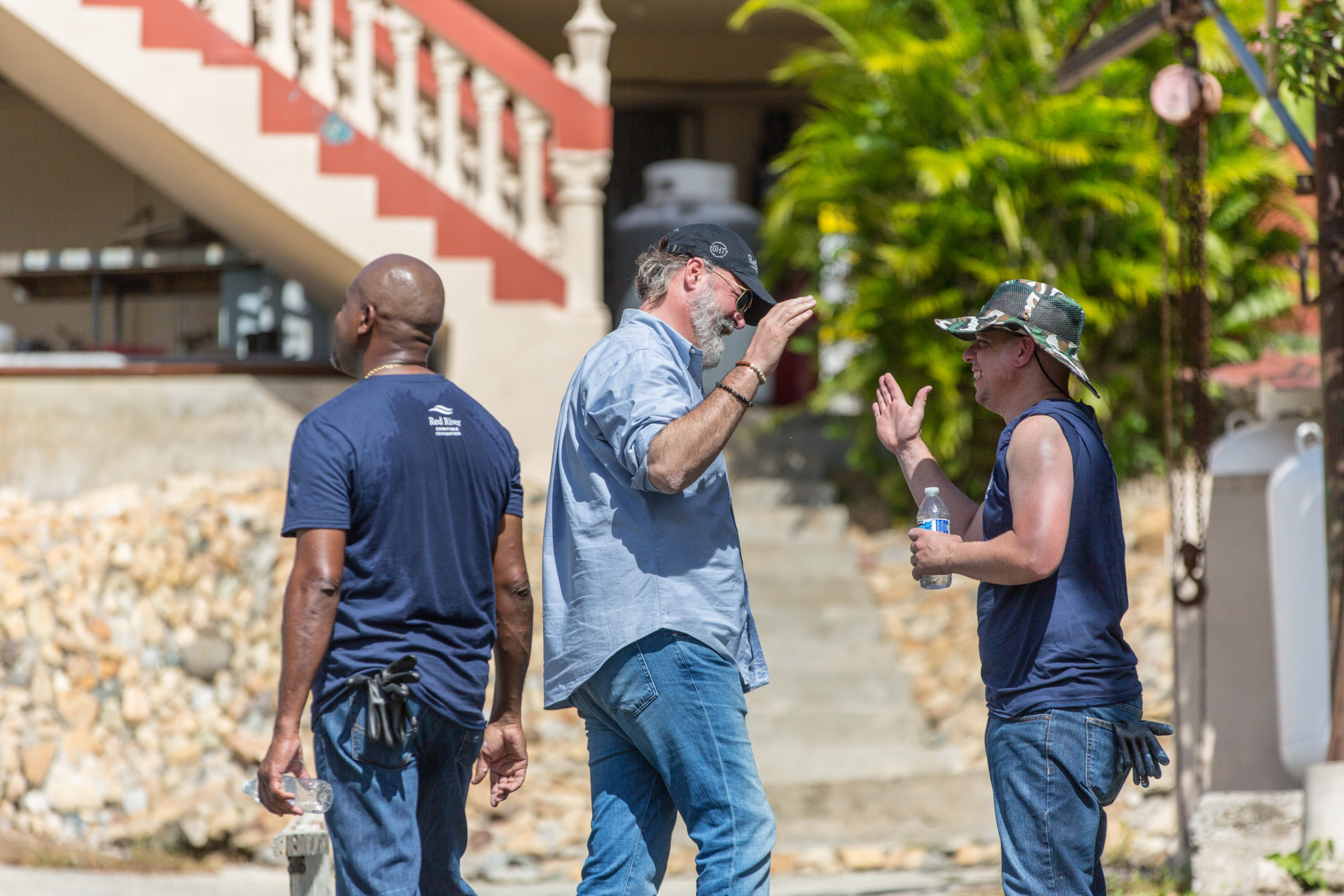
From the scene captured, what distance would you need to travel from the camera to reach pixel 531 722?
6.19 metres

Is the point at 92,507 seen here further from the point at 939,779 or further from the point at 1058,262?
the point at 1058,262

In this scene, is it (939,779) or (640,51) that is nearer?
(939,779)

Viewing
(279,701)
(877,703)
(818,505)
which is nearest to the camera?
(279,701)

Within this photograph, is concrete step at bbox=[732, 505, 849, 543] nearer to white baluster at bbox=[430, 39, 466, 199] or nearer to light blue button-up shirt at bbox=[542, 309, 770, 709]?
white baluster at bbox=[430, 39, 466, 199]

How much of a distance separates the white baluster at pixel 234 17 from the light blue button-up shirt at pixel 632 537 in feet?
17.9

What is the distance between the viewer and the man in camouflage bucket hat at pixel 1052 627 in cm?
274

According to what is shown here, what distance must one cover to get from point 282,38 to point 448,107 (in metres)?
0.97

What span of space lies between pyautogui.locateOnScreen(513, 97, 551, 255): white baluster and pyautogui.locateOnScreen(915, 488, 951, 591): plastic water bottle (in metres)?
5.23

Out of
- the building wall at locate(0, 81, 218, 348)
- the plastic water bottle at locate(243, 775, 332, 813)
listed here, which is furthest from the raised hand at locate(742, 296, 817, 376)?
the building wall at locate(0, 81, 218, 348)

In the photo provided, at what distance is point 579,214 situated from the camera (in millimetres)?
7953

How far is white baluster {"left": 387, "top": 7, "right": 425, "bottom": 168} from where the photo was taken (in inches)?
303

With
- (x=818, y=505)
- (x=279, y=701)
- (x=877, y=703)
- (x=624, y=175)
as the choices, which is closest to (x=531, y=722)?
(x=877, y=703)

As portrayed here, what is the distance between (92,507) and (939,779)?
182 inches

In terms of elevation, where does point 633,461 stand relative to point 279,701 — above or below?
above
